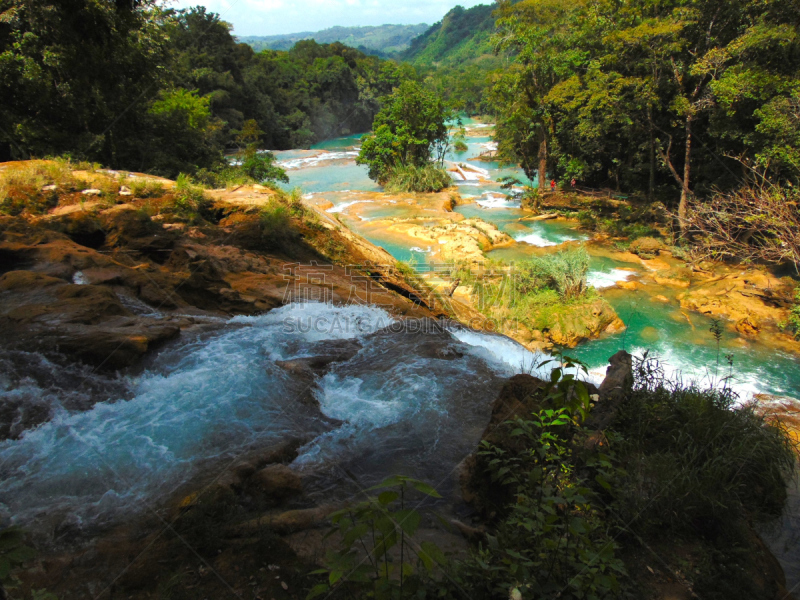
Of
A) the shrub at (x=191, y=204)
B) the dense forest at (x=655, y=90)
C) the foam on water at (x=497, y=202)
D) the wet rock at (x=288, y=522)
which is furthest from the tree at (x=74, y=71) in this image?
the foam on water at (x=497, y=202)

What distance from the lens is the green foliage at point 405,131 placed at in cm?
2333

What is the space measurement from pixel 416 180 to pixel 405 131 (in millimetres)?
2563

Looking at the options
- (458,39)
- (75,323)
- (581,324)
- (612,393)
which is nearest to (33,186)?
(75,323)

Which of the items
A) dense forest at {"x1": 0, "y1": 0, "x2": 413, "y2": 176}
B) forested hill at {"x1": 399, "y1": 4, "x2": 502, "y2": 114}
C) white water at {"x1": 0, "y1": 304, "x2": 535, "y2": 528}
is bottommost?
white water at {"x1": 0, "y1": 304, "x2": 535, "y2": 528}

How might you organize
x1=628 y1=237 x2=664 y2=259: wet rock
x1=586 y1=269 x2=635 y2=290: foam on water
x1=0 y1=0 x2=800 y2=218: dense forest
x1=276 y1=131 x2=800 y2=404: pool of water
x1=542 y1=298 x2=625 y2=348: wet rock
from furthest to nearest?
x1=628 y1=237 x2=664 y2=259: wet rock
x1=586 y1=269 x2=635 y2=290: foam on water
x1=0 y1=0 x2=800 y2=218: dense forest
x1=542 y1=298 x2=625 y2=348: wet rock
x1=276 y1=131 x2=800 y2=404: pool of water

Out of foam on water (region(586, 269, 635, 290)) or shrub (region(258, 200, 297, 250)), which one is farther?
foam on water (region(586, 269, 635, 290))

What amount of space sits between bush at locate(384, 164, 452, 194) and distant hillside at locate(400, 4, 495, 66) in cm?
9124

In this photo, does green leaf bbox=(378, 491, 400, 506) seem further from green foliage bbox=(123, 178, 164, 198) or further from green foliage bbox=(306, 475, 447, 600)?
green foliage bbox=(123, 178, 164, 198)

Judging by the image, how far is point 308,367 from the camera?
5211mm

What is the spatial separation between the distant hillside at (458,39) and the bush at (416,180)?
299 feet

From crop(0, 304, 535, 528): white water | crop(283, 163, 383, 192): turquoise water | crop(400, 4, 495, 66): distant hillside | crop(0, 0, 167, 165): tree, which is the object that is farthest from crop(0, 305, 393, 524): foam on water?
crop(400, 4, 495, 66): distant hillside

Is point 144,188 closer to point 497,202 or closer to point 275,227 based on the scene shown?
point 275,227

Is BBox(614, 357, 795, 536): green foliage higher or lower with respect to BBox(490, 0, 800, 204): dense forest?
lower

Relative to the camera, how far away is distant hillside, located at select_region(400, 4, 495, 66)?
361ft
